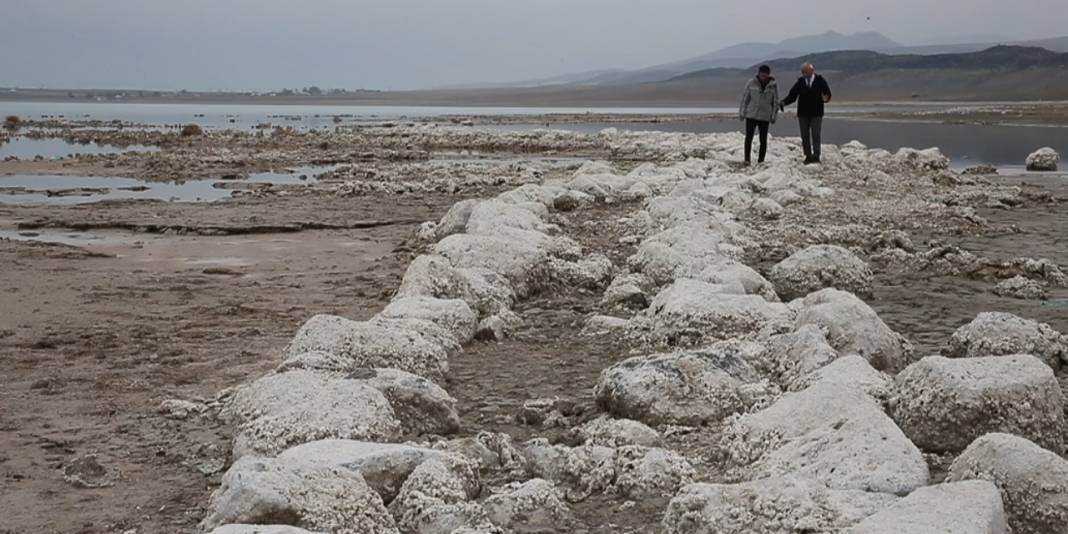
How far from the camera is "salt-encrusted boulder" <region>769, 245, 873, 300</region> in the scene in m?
7.50

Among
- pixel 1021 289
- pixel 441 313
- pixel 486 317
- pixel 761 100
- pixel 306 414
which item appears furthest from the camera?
pixel 761 100

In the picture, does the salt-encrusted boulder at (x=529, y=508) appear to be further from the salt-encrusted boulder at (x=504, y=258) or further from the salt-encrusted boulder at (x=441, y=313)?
the salt-encrusted boulder at (x=504, y=258)

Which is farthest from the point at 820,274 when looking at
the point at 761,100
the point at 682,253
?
the point at 761,100

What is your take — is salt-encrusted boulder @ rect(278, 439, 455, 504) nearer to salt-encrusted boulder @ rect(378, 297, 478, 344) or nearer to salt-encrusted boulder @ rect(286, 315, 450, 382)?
salt-encrusted boulder @ rect(286, 315, 450, 382)

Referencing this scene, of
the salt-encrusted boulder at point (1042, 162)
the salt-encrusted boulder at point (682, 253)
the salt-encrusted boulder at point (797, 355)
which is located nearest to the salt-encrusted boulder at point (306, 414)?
the salt-encrusted boulder at point (797, 355)

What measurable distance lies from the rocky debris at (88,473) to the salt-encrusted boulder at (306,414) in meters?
0.52

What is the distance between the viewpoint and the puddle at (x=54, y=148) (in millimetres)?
25359

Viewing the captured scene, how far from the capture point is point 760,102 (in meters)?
15.9

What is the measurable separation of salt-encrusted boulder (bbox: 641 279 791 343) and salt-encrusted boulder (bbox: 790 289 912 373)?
33cm

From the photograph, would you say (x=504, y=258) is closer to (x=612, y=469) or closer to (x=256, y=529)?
(x=612, y=469)

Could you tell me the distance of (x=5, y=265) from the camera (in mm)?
8938

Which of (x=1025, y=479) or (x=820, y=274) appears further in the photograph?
(x=820, y=274)

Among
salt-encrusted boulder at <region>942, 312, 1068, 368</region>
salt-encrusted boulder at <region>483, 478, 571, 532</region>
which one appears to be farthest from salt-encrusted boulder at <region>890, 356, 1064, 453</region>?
salt-encrusted boulder at <region>483, 478, 571, 532</region>

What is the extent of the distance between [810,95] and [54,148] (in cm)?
2131
